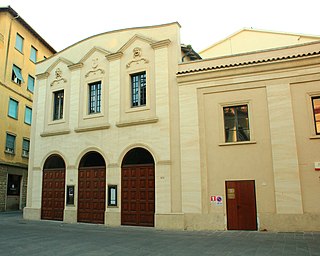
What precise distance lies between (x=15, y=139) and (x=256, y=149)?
802 inches

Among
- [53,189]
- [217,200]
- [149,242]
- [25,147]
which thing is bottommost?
[149,242]

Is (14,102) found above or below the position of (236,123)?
above

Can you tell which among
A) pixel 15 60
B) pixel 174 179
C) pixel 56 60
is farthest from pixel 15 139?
pixel 174 179

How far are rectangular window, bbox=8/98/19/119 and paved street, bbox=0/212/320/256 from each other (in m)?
14.2

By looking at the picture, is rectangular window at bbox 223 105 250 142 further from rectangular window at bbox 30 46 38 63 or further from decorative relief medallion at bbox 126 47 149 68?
rectangular window at bbox 30 46 38 63

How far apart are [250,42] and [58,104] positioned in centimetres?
1489

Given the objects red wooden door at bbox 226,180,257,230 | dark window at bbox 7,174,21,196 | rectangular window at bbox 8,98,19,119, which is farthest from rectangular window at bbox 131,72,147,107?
dark window at bbox 7,174,21,196

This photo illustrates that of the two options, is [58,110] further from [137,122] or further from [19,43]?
[19,43]

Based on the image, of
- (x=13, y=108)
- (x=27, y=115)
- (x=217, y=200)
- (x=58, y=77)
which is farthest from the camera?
(x=27, y=115)

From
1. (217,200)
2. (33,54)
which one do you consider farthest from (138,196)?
(33,54)

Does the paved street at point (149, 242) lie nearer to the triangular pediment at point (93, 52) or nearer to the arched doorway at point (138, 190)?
the arched doorway at point (138, 190)

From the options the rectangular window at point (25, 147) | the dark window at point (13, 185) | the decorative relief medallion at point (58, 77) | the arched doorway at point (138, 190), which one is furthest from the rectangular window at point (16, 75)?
the arched doorway at point (138, 190)

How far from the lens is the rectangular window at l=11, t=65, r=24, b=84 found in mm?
25422

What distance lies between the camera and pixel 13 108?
25.6m
